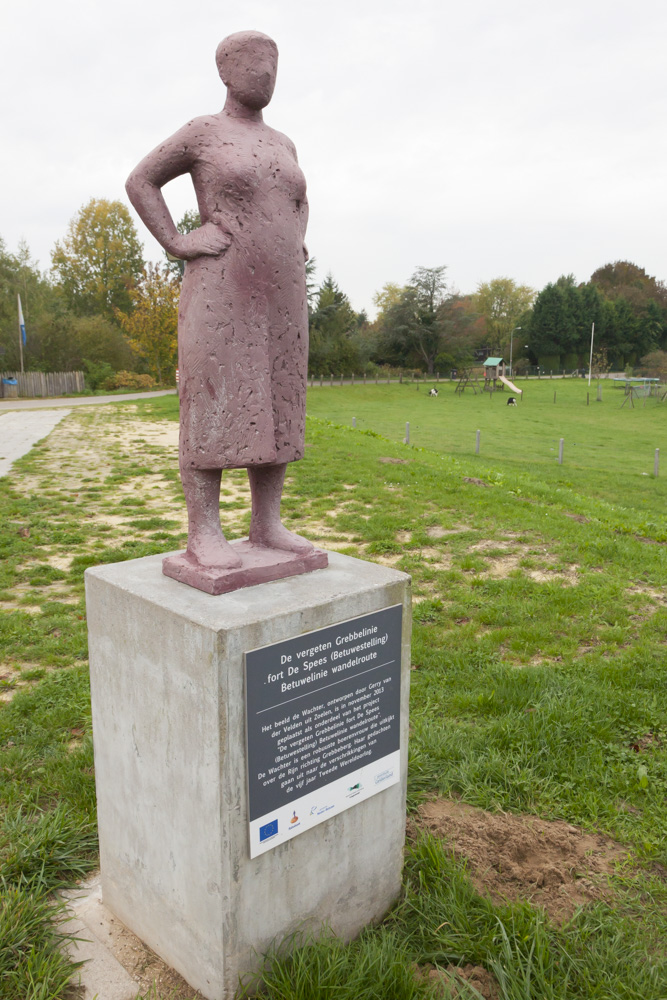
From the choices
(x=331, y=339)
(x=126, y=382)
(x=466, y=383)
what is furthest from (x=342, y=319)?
(x=126, y=382)

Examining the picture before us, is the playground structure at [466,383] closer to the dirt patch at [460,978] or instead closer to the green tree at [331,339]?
the green tree at [331,339]

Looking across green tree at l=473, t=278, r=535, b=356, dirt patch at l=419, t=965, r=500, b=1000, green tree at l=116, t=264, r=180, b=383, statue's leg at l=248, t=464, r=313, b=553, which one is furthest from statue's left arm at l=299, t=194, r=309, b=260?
green tree at l=473, t=278, r=535, b=356

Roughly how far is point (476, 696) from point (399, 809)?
1.43m

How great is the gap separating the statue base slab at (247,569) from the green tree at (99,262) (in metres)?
49.7

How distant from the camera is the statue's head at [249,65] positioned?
250 cm

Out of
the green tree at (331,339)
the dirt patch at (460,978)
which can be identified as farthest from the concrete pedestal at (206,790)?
the green tree at (331,339)

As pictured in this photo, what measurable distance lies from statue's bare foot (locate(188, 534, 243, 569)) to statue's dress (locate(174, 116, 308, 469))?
30 centimetres

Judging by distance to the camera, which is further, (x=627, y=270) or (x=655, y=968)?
(x=627, y=270)

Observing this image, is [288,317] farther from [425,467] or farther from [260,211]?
[425,467]

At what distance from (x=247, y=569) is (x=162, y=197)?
1.44 meters

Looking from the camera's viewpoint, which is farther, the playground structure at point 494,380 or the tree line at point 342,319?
the playground structure at point 494,380

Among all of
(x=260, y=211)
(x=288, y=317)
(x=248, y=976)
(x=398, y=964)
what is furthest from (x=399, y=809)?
(x=260, y=211)

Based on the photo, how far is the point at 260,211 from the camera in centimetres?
251

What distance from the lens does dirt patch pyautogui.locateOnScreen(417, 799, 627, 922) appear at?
2.77 m
